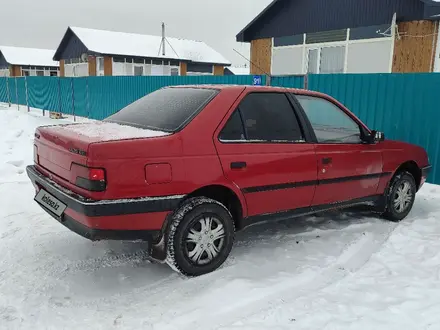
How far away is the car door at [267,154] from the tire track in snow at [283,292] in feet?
2.26

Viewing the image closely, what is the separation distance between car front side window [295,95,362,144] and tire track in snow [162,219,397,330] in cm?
114

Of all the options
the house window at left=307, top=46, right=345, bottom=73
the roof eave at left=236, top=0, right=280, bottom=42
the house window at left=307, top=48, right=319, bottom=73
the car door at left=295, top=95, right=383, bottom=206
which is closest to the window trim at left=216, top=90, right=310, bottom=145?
the car door at left=295, top=95, right=383, bottom=206

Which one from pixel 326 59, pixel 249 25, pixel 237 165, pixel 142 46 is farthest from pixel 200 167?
pixel 142 46

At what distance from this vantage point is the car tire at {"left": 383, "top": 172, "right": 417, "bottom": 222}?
199 inches

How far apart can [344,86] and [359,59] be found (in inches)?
255

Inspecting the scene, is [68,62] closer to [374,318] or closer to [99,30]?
[99,30]

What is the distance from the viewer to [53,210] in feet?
11.3

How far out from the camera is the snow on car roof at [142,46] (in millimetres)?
30453

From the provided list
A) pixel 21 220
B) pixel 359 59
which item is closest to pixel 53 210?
pixel 21 220

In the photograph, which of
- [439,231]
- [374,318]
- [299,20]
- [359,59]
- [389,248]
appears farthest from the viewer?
[299,20]

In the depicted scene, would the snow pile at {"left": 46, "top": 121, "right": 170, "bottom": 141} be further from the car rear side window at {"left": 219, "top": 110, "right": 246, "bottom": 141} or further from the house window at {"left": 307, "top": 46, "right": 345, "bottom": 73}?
the house window at {"left": 307, "top": 46, "right": 345, "bottom": 73}

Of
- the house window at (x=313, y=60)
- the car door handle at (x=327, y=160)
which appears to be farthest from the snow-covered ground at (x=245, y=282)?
the house window at (x=313, y=60)

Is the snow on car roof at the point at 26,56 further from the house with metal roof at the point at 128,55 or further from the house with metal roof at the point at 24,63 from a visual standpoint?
the house with metal roof at the point at 128,55

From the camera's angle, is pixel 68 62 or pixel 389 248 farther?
pixel 68 62
